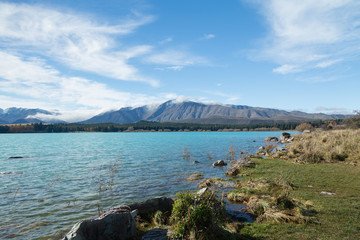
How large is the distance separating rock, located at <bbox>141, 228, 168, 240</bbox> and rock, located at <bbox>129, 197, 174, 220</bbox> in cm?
232

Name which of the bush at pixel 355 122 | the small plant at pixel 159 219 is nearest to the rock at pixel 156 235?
the small plant at pixel 159 219

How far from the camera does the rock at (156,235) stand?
787 cm

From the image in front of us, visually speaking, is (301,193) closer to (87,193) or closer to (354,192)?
(354,192)

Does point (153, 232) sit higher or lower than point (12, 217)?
higher

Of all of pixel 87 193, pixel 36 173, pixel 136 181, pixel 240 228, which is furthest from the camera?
pixel 36 173

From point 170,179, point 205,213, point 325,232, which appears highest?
point 205,213

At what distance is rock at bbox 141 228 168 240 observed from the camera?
7867 millimetres

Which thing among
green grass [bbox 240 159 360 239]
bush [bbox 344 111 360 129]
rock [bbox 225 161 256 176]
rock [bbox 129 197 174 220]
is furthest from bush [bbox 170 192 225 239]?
bush [bbox 344 111 360 129]

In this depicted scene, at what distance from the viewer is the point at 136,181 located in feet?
71.1

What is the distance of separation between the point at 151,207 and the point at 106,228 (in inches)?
145

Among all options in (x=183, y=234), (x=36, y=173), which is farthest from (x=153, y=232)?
(x=36, y=173)

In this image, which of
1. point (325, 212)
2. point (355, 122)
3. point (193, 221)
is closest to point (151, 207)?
point (193, 221)

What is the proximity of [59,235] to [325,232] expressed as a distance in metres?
11.6

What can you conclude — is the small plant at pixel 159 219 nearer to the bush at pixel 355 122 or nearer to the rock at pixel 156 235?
the rock at pixel 156 235
